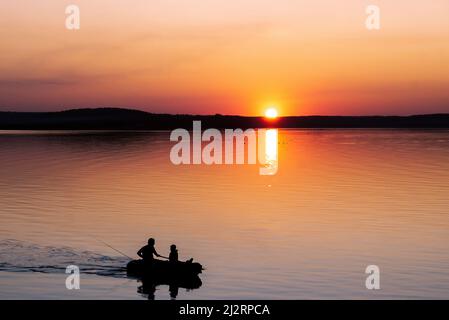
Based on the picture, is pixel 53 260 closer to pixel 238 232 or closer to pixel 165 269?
pixel 165 269

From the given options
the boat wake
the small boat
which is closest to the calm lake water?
the boat wake

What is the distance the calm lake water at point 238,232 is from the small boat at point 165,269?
1.84 feet

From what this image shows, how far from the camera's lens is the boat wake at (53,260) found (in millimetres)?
35750

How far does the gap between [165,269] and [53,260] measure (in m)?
7.67

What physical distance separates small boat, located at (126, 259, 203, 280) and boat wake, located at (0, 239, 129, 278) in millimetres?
1175

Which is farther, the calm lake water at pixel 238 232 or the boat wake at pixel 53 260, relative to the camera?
the boat wake at pixel 53 260

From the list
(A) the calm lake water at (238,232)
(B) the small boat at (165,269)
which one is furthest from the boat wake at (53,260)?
(B) the small boat at (165,269)

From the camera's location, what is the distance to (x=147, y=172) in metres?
96.5

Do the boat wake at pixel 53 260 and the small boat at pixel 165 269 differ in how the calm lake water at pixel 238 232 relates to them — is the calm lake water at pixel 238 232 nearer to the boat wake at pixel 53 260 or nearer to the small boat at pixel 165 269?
the boat wake at pixel 53 260

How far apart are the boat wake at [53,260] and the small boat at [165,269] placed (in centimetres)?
118

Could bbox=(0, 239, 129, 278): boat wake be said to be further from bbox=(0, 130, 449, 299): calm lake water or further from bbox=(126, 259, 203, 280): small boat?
bbox=(126, 259, 203, 280): small boat

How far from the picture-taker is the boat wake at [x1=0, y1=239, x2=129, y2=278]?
3575 centimetres

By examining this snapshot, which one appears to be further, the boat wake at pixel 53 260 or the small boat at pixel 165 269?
the boat wake at pixel 53 260
